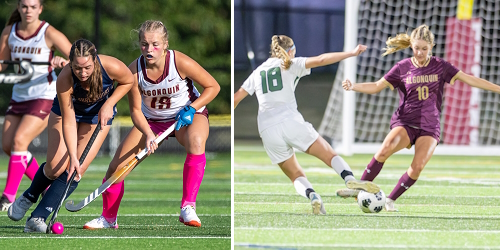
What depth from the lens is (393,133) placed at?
562 centimetres

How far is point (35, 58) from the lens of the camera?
20.5 feet

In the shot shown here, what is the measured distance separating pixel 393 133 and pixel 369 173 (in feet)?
1.24

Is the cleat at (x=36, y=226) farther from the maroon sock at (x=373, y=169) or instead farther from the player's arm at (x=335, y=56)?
the maroon sock at (x=373, y=169)

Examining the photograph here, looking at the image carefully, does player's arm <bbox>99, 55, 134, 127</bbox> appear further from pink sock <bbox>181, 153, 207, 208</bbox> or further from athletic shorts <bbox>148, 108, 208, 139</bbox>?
pink sock <bbox>181, 153, 207, 208</bbox>

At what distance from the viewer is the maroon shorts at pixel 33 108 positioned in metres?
6.08

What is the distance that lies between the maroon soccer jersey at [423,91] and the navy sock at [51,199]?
262cm

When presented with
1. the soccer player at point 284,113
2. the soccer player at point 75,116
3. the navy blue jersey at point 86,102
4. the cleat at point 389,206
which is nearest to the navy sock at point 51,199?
the soccer player at point 75,116

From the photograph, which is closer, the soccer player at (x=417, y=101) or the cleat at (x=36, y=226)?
the cleat at (x=36, y=226)

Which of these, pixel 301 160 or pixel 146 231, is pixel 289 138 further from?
pixel 301 160

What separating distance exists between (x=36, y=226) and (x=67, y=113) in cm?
75

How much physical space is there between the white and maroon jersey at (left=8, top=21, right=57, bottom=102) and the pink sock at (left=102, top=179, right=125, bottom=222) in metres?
1.76

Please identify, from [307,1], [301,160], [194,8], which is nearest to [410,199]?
[301,160]

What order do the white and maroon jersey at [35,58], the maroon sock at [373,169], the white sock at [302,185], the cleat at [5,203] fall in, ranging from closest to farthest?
the white sock at [302,185], the maroon sock at [373,169], the cleat at [5,203], the white and maroon jersey at [35,58]

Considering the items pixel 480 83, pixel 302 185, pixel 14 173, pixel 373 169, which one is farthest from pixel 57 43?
pixel 480 83
